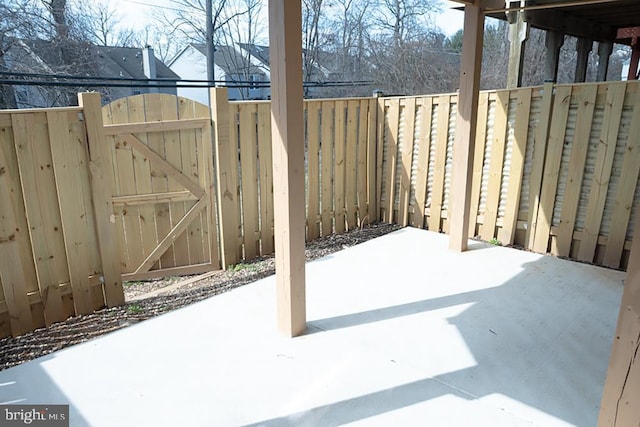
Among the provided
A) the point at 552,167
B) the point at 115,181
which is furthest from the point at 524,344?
the point at 115,181

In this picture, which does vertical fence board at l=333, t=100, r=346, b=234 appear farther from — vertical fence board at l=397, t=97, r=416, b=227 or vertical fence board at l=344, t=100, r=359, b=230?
vertical fence board at l=397, t=97, r=416, b=227

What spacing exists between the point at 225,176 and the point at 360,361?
2.29m

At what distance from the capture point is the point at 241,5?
14570 mm

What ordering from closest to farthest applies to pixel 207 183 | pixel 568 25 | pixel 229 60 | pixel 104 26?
pixel 207 183 → pixel 568 25 → pixel 104 26 → pixel 229 60

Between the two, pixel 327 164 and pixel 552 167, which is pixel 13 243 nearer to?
pixel 327 164

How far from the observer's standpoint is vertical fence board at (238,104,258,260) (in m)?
3.93

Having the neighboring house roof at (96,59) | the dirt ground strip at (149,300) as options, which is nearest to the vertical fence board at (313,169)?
the dirt ground strip at (149,300)

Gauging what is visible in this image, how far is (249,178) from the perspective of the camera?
4051 millimetres

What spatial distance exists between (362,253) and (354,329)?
4.55 feet

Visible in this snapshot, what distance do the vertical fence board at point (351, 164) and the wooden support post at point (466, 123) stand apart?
133 cm

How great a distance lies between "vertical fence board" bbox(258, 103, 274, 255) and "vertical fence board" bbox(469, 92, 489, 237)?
1.96 metres

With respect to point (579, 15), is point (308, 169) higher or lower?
lower

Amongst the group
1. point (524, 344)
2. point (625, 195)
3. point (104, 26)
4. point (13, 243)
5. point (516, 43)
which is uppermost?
point (104, 26)

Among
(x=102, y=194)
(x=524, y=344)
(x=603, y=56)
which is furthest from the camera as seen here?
(x=603, y=56)
